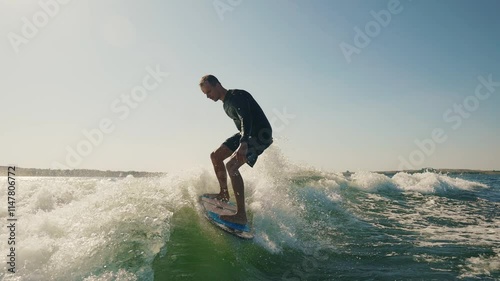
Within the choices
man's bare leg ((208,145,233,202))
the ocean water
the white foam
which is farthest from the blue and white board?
the white foam

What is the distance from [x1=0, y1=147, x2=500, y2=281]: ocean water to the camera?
4.36m

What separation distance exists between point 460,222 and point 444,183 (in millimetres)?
14303

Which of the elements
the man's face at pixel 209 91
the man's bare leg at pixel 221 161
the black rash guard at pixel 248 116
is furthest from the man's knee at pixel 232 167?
the man's face at pixel 209 91

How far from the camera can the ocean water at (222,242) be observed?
4.36 metres

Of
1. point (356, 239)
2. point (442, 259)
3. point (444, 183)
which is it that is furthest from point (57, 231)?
point (444, 183)

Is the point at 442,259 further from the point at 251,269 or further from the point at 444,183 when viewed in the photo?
the point at 444,183

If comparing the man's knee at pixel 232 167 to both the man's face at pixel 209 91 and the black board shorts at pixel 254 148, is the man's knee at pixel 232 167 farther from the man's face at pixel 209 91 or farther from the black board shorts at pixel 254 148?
the man's face at pixel 209 91

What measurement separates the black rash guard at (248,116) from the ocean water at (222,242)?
1910 millimetres

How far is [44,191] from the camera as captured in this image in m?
11.1

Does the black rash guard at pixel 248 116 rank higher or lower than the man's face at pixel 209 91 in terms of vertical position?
lower

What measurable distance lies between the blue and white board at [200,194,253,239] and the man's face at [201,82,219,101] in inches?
90.2

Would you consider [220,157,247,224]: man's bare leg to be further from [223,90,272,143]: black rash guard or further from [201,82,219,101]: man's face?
[201,82,219,101]: man's face

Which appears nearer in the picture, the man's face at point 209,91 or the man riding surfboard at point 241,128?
the man riding surfboard at point 241,128

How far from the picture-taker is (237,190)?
559 centimetres
